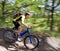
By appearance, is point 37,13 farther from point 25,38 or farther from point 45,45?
point 25,38

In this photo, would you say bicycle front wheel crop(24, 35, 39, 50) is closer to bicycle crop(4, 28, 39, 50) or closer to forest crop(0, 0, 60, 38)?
bicycle crop(4, 28, 39, 50)

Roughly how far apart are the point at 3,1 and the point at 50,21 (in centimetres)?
267

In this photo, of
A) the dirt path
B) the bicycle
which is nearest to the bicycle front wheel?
the bicycle

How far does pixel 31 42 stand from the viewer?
6688mm

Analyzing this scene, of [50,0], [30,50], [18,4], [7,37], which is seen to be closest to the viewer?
[30,50]

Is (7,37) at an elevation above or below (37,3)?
below

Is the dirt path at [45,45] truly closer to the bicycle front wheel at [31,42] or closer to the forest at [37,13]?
the bicycle front wheel at [31,42]

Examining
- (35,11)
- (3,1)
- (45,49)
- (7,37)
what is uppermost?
(3,1)

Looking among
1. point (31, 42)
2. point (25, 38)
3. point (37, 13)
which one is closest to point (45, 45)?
point (31, 42)

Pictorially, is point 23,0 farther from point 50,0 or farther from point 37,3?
point 50,0

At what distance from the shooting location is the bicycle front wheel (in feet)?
21.7

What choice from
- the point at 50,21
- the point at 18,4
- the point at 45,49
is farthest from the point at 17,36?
the point at 50,21

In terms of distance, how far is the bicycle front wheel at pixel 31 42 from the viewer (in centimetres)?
660

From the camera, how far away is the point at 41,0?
27.7 ft
